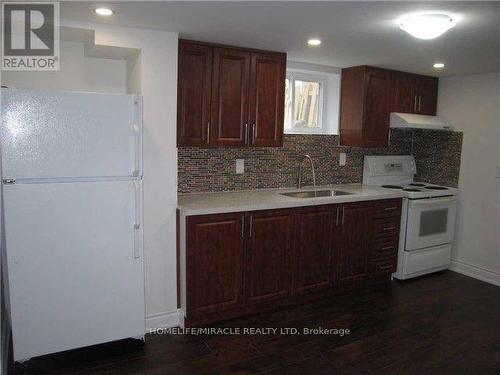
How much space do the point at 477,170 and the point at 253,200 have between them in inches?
106

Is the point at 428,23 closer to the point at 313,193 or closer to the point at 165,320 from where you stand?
the point at 313,193

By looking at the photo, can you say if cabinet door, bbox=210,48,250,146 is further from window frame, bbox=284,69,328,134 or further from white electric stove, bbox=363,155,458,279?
white electric stove, bbox=363,155,458,279

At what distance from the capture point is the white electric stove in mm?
4121

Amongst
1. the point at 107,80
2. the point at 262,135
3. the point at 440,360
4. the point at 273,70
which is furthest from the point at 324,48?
the point at 440,360

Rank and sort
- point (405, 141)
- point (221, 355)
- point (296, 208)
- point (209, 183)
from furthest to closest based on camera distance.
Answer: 1. point (405, 141)
2. point (209, 183)
3. point (296, 208)
4. point (221, 355)

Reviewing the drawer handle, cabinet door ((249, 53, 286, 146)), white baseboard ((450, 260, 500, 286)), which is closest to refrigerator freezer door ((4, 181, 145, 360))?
cabinet door ((249, 53, 286, 146))

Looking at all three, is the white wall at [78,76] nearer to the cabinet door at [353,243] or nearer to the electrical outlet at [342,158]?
the cabinet door at [353,243]

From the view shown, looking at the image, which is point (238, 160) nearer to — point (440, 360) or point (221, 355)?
point (221, 355)

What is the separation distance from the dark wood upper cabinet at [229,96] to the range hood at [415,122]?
1.45 meters

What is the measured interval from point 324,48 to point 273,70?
1.55ft

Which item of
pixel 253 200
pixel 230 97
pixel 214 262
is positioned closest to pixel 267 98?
pixel 230 97

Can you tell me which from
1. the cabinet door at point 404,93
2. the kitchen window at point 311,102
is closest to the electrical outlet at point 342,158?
the kitchen window at point 311,102

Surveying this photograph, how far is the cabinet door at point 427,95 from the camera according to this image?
4558 millimetres

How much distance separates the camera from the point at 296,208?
133 inches
